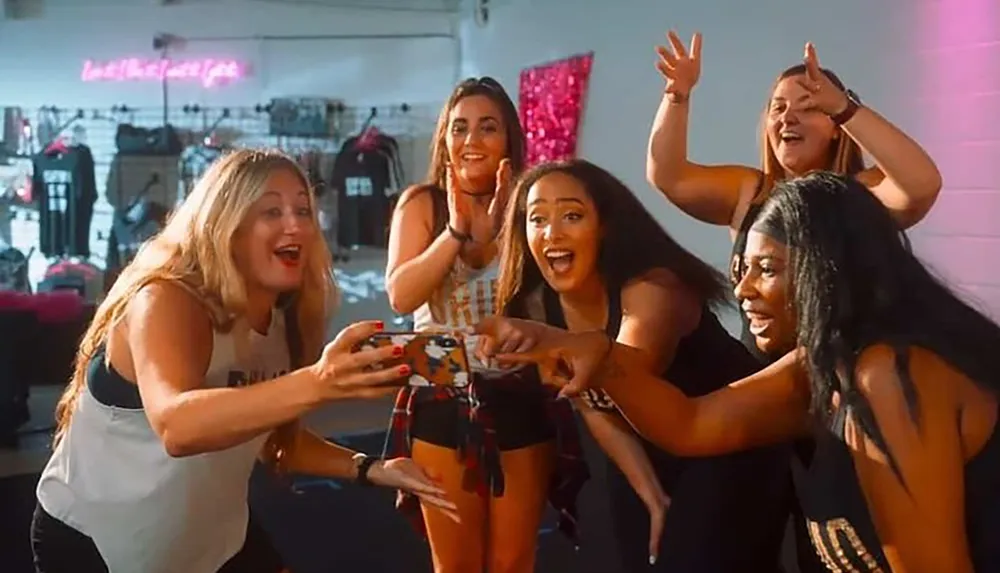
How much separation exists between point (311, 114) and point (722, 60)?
2.91m

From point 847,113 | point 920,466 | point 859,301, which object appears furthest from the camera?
point 847,113

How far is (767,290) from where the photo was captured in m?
1.57

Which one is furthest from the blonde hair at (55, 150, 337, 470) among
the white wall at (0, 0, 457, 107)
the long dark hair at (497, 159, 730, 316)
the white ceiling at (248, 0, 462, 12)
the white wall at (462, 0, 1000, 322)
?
the white ceiling at (248, 0, 462, 12)

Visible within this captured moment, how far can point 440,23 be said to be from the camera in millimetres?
6684

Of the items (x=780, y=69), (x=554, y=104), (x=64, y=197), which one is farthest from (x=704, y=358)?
(x=64, y=197)

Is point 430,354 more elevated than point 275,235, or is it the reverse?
point 275,235

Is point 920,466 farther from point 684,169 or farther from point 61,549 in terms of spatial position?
point 61,549

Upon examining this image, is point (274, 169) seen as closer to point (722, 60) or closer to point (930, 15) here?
point (930, 15)

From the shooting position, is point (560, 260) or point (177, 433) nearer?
point (177, 433)

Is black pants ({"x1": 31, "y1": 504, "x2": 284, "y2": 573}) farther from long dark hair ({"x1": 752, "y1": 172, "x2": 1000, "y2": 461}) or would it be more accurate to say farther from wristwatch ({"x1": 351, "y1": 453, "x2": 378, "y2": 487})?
long dark hair ({"x1": 752, "y1": 172, "x2": 1000, "y2": 461})

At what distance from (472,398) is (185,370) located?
0.75 m

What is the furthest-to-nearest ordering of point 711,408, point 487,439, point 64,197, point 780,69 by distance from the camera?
point 64,197 < point 780,69 < point 487,439 < point 711,408

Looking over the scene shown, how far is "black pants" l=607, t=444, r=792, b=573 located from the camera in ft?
6.08

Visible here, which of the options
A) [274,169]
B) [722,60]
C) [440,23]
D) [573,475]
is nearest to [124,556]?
[274,169]
